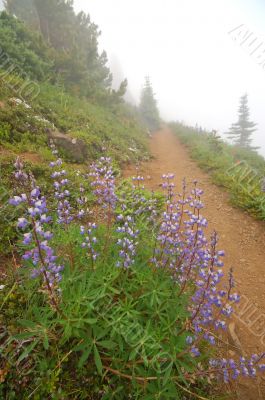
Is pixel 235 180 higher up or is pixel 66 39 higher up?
pixel 66 39

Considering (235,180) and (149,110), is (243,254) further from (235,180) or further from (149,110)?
(149,110)

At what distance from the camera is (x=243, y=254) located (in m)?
6.53

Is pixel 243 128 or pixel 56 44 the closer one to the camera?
pixel 56 44

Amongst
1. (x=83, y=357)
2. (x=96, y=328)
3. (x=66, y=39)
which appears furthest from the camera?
(x=66, y=39)

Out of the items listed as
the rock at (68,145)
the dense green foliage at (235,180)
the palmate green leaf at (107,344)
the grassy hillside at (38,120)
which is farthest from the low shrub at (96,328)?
the rock at (68,145)

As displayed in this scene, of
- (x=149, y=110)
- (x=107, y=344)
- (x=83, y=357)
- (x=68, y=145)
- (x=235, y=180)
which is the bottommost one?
(x=83, y=357)

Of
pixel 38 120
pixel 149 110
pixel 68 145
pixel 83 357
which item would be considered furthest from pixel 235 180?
→ pixel 149 110

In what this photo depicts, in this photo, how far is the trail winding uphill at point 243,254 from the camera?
4.33m

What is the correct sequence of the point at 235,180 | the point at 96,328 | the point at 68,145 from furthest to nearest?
the point at 235,180, the point at 68,145, the point at 96,328

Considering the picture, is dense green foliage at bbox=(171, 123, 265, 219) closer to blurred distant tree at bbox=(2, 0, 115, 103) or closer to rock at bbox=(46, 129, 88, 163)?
rock at bbox=(46, 129, 88, 163)

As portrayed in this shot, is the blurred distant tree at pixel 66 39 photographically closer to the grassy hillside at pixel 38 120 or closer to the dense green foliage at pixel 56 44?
the dense green foliage at pixel 56 44

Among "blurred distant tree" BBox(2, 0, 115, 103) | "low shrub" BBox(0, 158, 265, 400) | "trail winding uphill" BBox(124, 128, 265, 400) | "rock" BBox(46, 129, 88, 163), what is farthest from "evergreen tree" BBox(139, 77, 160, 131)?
"low shrub" BBox(0, 158, 265, 400)

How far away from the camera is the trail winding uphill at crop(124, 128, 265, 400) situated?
4332 millimetres

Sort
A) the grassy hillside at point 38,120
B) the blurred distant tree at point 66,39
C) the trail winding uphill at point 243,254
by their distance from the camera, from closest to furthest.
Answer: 1. the trail winding uphill at point 243,254
2. the grassy hillside at point 38,120
3. the blurred distant tree at point 66,39
